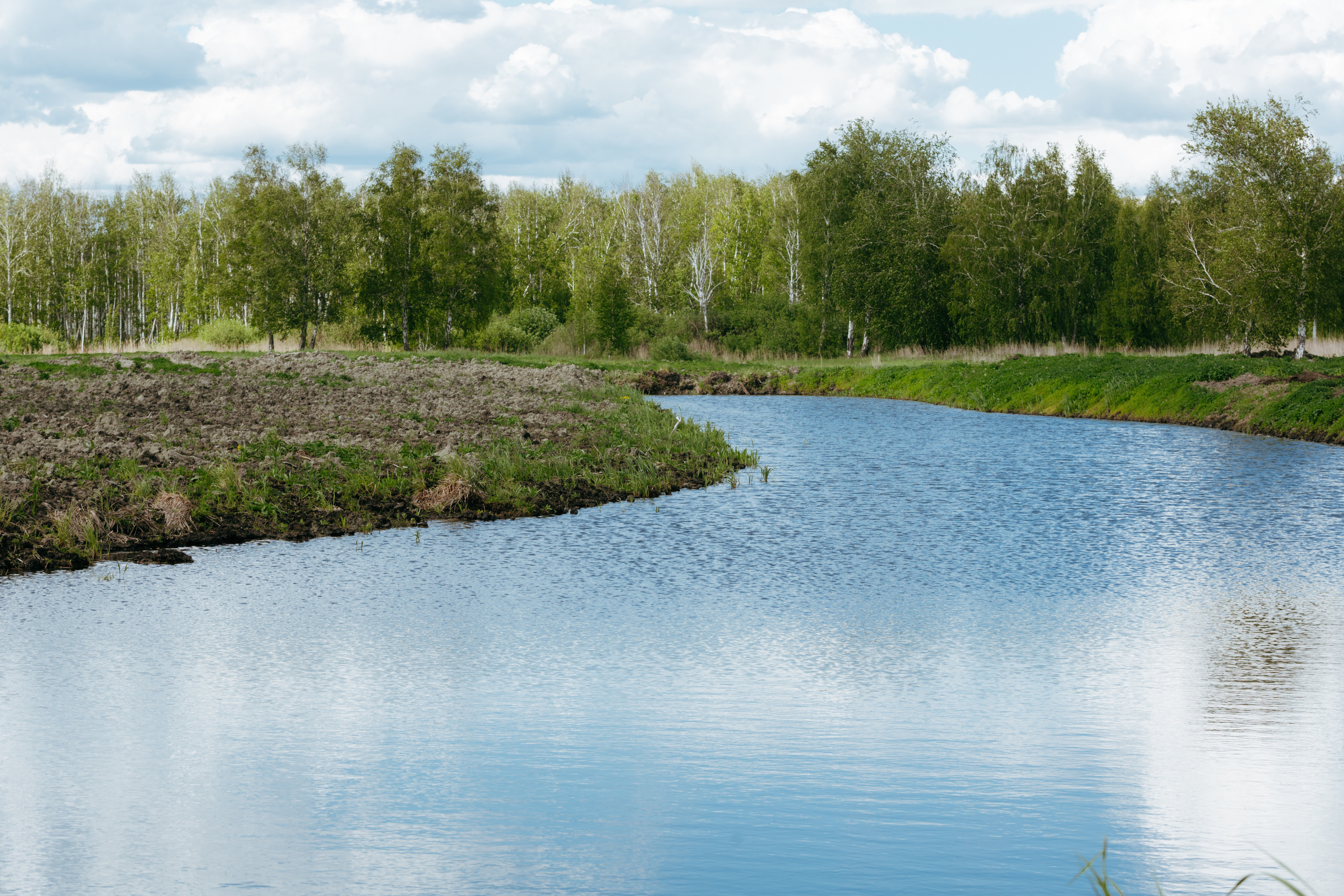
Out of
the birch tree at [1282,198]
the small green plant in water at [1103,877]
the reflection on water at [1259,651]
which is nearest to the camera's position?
the small green plant in water at [1103,877]

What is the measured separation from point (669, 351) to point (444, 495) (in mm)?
52694

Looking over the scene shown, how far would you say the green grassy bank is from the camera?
1247 inches

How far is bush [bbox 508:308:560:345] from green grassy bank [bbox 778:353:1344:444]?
28.4 m

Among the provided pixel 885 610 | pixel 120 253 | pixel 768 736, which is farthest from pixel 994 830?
pixel 120 253

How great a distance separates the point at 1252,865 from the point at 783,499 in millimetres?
14602

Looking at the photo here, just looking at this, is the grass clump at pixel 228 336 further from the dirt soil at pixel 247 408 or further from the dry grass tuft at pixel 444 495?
the dry grass tuft at pixel 444 495

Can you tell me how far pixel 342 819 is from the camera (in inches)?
232

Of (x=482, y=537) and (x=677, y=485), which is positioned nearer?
(x=482, y=537)

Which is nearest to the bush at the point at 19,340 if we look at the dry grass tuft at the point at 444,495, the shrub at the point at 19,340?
the shrub at the point at 19,340

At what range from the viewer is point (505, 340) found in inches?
2928

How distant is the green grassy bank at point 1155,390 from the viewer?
3167cm

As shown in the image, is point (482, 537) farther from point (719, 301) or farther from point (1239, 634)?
point (719, 301)

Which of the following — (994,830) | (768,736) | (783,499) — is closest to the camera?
(994,830)

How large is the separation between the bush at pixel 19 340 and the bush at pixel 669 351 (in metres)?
33.9
